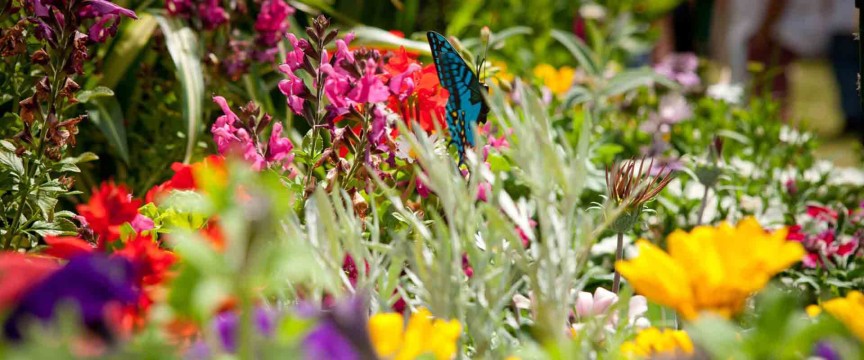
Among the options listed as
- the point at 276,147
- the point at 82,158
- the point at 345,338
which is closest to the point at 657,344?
the point at 345,338

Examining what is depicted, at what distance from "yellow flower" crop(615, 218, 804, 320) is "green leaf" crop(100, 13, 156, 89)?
1.46 m

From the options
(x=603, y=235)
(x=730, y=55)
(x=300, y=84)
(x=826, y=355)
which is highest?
(x=826, y=355)

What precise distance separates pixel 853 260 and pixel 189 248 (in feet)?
4.50

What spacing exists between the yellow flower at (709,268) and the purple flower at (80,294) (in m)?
0.28

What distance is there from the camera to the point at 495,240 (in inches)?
26.3

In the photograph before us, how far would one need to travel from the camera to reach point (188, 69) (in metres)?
1.68

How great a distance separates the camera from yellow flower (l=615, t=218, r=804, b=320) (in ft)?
1.66

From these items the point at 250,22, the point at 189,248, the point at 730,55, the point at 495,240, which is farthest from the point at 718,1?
the point at 189,248

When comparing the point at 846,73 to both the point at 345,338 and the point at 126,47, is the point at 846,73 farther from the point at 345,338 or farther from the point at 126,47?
the point at 345,338

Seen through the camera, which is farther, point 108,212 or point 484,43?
point 484,43

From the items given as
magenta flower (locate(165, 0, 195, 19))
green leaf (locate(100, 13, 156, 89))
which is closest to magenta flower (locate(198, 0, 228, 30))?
magenta flower (locate(165, 0, 195, 19))

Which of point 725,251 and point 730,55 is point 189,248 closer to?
point 725,251

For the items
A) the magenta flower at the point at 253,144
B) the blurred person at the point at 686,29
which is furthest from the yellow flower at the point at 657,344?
the blurred person at the point at 686,29

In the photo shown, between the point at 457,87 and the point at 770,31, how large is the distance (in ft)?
12.9
